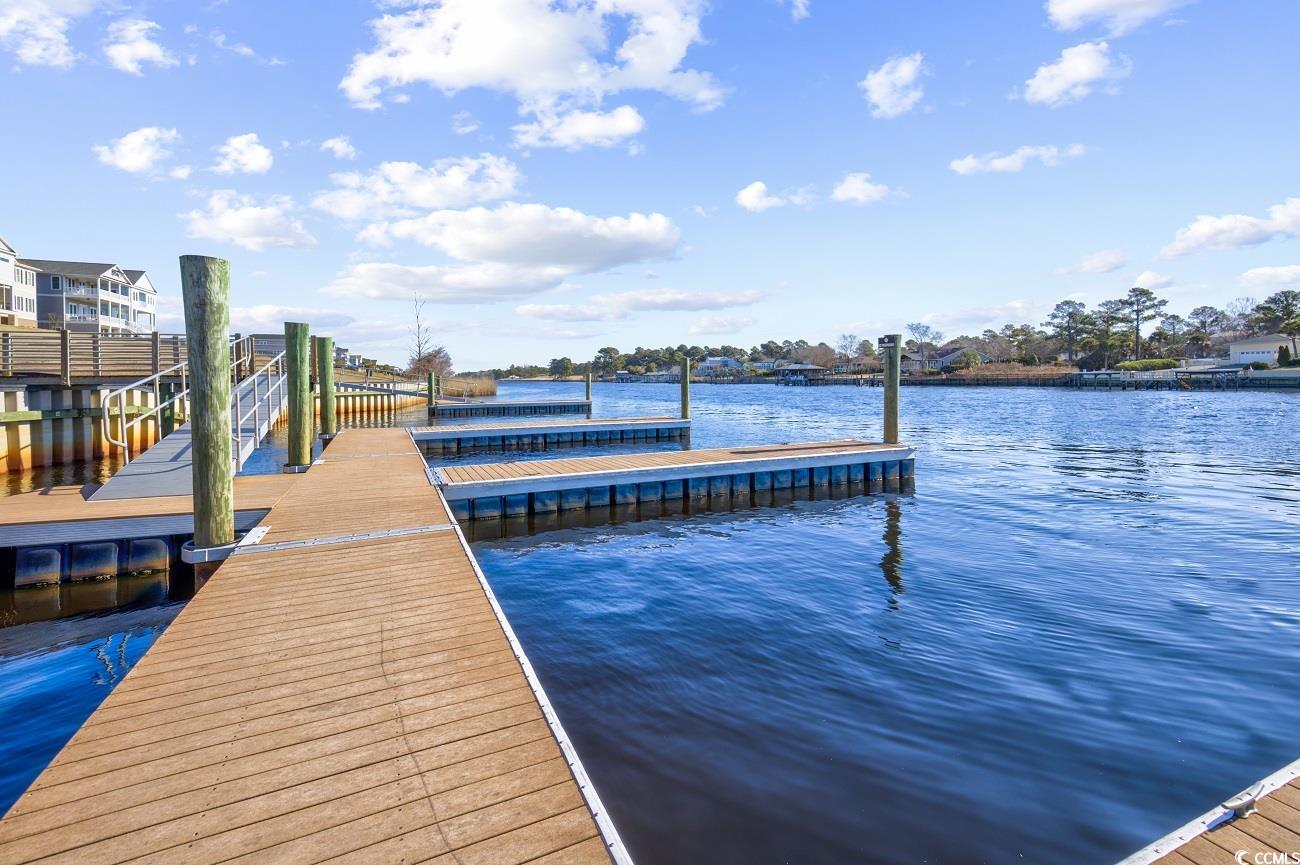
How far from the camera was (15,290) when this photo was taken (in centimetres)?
4334

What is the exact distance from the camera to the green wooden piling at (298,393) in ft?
39.3

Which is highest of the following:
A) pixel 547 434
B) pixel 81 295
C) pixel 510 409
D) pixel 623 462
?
pixel 81 295

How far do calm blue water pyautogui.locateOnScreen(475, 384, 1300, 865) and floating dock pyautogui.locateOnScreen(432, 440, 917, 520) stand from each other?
42.5 inches

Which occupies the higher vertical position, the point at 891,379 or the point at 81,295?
the point at 81,295

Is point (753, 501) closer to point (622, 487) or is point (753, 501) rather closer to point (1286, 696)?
point (622, 487)

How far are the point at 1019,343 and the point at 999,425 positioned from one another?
95.4 m

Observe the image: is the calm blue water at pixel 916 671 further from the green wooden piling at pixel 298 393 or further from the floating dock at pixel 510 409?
the floating dock at pixel 510 409

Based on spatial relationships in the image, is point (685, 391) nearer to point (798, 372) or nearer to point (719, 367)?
point (798, 372)

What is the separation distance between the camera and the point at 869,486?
14695mm

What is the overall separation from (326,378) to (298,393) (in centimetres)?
458

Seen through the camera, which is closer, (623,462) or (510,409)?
(623,462)

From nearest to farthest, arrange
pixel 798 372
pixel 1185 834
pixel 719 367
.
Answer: pixel 1185 834, pixel 798 372, pixel 719 367

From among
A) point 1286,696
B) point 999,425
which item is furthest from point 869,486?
point 999,425

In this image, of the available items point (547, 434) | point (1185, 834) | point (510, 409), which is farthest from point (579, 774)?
point (510, 409)
